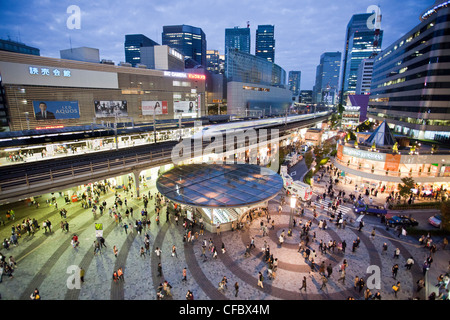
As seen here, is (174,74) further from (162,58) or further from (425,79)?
(425,79)

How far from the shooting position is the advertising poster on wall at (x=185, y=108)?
70.9 meters

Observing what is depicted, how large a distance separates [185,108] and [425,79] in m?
66.6

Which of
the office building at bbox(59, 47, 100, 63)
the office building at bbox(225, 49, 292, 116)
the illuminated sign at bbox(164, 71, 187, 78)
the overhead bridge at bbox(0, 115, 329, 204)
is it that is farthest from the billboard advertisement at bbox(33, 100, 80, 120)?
the office building at bbox(225, 49, 292, 116)

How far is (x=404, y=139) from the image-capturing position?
Answer: 3941 centimetres

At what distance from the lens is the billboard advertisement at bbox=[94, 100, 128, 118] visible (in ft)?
169

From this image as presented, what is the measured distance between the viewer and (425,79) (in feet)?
176

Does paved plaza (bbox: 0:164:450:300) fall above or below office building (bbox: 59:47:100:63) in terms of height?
below

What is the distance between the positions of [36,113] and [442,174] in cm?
7188

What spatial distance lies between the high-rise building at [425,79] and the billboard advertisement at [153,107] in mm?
70086

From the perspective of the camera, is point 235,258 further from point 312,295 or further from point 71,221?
point 71,221

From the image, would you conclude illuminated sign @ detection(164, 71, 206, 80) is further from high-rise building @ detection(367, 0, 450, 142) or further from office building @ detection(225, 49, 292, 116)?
high-rise building @ detection(367, 0, 450, 142)

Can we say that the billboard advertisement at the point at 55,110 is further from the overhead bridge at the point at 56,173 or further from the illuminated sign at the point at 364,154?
the illuminated sign at the point at 364,154

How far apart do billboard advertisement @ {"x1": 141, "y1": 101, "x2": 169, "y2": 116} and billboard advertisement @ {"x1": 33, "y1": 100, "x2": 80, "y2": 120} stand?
1709 cm
